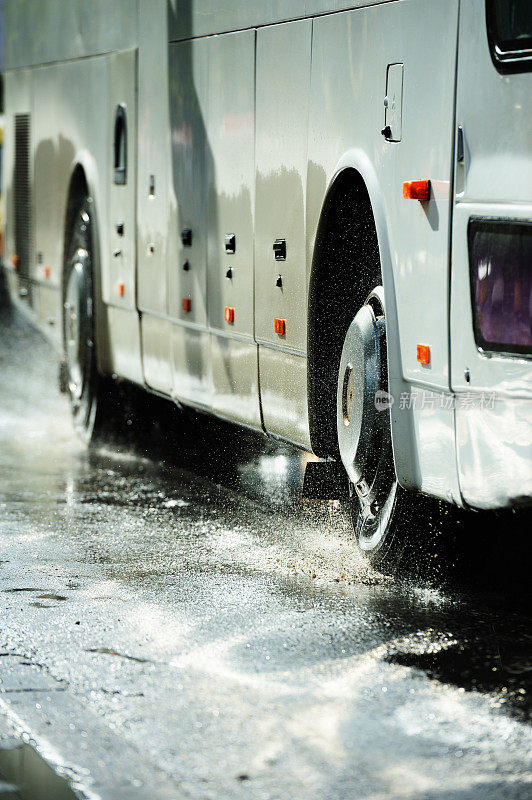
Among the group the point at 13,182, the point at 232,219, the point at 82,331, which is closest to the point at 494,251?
the point at 232,219

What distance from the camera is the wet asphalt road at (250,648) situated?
4332 millimetres

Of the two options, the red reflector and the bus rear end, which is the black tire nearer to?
the red reflector

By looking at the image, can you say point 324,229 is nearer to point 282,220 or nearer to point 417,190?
point 282,220

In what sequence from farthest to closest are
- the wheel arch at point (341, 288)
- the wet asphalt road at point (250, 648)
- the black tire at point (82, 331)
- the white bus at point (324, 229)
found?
the black tire at point (82, 331) → the wheel arch at point (341, 288) → the white bus at point (324, 229) → the wet asphalt road at point (250, 648)

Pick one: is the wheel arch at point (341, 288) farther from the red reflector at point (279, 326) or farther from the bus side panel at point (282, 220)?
the red reflector at point (279, 326)

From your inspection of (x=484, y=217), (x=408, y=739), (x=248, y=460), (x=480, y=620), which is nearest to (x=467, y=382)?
(x=484, y=217)

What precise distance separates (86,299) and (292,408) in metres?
3.99

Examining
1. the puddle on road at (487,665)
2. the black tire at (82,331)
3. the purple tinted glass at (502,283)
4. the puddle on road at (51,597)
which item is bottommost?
the puddle on road at (51,597)

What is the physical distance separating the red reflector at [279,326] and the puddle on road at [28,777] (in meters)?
3.19

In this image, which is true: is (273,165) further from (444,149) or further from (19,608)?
(19,608)

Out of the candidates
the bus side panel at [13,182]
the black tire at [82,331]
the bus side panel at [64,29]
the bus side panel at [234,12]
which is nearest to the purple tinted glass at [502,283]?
the bus side panel at [234,12]

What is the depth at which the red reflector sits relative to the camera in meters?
7.38

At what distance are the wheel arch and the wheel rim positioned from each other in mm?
213

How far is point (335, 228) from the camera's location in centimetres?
687
